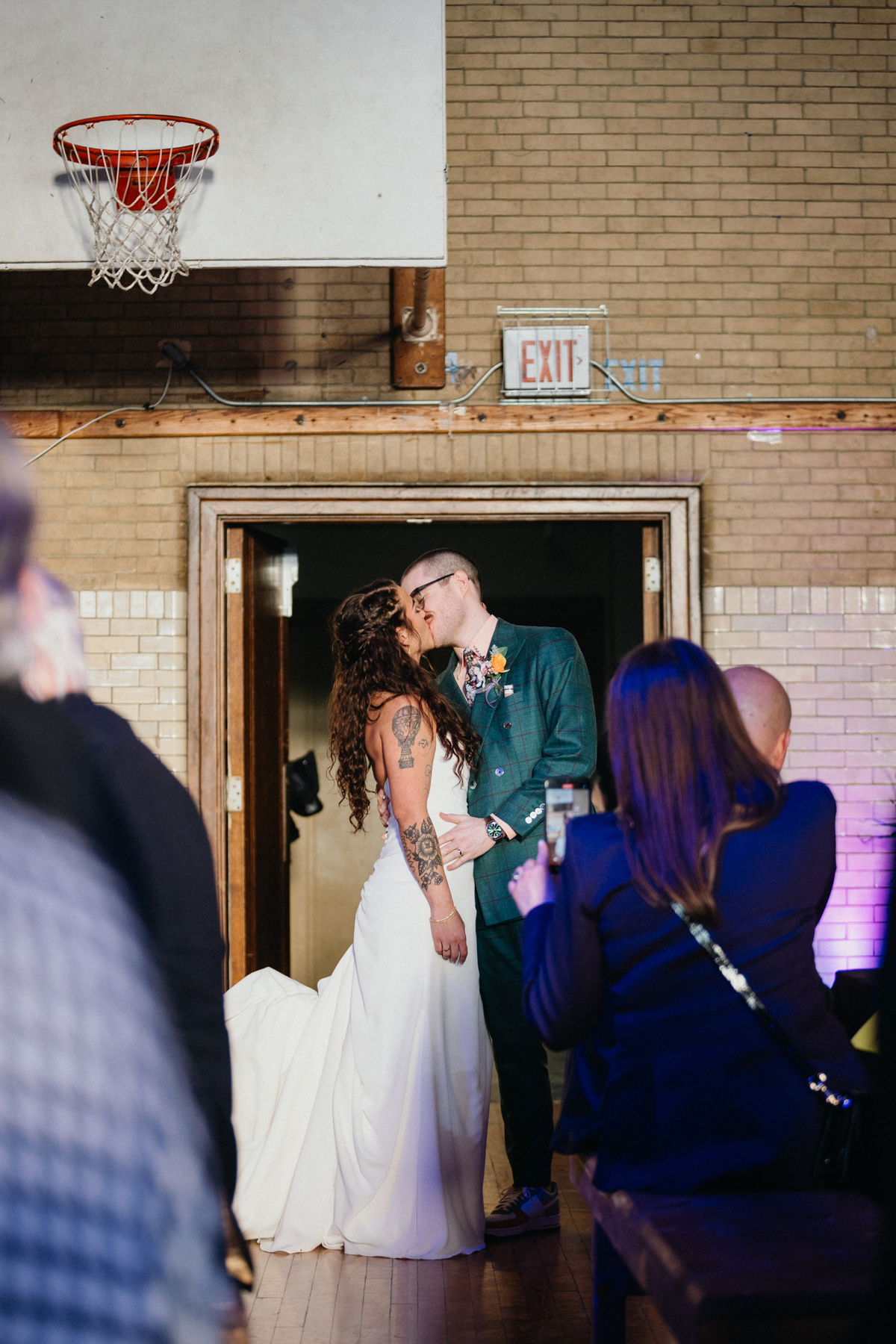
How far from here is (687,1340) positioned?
1.80 metres

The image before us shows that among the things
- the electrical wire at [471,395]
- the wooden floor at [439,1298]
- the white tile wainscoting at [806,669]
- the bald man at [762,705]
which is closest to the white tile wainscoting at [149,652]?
the white tile wainscoting at [806,669]

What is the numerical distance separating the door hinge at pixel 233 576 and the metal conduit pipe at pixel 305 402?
722mm

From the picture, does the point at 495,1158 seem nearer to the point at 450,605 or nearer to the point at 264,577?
the point at 450,605

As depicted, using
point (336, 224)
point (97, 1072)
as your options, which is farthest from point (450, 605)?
point (97, 1072)

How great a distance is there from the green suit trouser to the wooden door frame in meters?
1.72

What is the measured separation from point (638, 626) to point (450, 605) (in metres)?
3.92

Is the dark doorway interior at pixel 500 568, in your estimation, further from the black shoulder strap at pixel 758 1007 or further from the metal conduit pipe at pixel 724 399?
the black shoulder strap at pixel 758 1007

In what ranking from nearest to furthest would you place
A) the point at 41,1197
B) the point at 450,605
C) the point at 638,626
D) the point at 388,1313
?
the point at 41,1197, the point at 388,1313, the point at 450,605, the point at 638,626

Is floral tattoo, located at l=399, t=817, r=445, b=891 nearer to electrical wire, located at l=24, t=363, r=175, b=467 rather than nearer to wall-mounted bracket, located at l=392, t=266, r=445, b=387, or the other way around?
wall-mounted bracket, located at l=392, t=266, r=445, b=387

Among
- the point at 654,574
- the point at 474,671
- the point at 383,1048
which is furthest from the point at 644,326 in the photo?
the point at 383,1048

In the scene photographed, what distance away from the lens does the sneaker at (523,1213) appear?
3693mm

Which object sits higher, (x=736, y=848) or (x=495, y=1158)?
(x=736, y=848)

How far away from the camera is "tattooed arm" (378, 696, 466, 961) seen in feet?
11.8

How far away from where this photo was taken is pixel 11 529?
945mm
